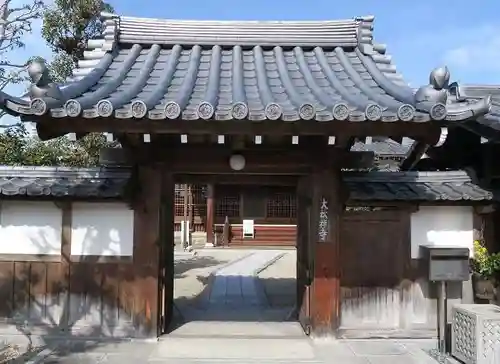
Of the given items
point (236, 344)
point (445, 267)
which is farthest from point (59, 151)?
point (445, 267)

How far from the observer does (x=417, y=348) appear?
7246 mm

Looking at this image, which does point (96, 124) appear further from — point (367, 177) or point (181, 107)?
point (367, 177)

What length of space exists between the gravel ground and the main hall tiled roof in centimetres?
517

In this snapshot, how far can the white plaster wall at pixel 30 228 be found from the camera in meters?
7.74

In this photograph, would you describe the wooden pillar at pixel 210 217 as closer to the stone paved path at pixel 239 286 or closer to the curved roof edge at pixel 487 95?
the stone paved path at pixel 239 286

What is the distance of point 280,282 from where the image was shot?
15.1 m

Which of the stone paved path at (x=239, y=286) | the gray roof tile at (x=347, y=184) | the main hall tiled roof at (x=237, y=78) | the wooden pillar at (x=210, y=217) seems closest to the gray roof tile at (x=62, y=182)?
the gray roof tile at (x=347, y=184)

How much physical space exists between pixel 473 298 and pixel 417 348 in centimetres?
→ 157

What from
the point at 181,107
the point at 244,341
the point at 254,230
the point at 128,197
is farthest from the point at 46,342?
the point at 254,230

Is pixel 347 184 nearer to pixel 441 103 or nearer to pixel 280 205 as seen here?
pixel 441 103

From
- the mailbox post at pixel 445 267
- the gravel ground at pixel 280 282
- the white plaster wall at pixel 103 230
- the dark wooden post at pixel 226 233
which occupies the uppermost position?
the white plaster wall at pixel 103 230

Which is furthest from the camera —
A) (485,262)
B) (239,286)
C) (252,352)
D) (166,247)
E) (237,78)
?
(239,286)

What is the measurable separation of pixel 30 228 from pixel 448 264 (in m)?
6.16

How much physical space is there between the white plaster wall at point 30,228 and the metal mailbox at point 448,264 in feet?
18.0
